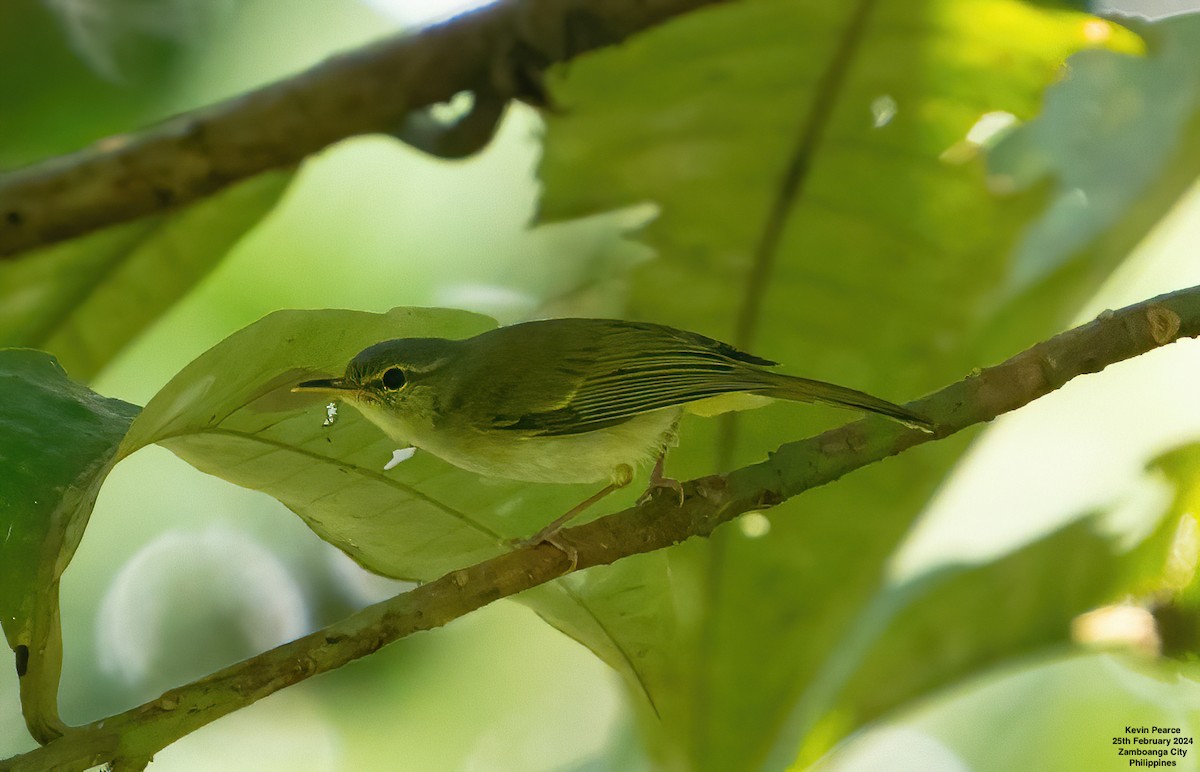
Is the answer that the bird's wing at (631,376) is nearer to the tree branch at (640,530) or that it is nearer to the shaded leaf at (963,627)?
the tree branch at (640,530)

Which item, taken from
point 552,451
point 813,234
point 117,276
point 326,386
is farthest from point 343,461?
point 117,276

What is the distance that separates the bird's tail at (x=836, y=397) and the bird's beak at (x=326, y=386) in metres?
0.33

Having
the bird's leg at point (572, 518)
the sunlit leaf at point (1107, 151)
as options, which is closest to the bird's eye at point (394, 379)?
the bird's leg at point (572, 518)

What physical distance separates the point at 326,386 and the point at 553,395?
19cm

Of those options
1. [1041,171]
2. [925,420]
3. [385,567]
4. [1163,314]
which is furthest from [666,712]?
[1041,171]

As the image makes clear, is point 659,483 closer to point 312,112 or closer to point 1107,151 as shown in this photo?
point 312,112

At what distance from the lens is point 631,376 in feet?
2.87

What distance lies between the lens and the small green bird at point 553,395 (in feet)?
2.84

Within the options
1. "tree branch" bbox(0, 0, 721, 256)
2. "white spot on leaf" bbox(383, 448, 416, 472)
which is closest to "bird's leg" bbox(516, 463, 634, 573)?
"white spot on leaf" bbox(383, 448, 416, 472)

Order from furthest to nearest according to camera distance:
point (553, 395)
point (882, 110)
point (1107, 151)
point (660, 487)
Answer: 1. point (1107, 151)
2. point (882, 110)
3. point (553, 395)
4. point (660, 487)

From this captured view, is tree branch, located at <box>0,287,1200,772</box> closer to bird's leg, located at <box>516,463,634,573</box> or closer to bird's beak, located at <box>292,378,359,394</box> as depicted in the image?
bird's leg, located at <box>516,463,634,573</box>

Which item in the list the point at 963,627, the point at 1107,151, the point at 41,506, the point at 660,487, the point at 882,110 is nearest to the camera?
the point at 41,506

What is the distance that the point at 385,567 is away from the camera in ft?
2.80

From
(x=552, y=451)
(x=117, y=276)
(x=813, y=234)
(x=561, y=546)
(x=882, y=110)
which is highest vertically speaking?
(x=117, y=276)
